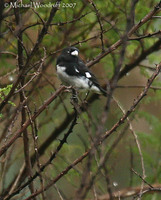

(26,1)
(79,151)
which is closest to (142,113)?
(79,151)

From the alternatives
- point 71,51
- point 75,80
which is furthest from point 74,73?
point 71,51

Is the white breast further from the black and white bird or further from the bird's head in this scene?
the bird's head

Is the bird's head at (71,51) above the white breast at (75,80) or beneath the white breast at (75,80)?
above

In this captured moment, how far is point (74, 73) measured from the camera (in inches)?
190

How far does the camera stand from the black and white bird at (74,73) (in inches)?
185

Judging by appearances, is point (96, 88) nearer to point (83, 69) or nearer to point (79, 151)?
point (83, 69)

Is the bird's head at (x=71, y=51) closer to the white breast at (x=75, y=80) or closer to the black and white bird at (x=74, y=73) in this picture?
the black and white bird at (x=74, y=73)

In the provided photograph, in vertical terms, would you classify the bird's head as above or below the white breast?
above

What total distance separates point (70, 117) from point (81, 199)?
3437 millimetres

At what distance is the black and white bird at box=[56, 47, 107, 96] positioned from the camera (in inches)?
185

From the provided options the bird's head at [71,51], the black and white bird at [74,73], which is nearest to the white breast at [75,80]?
the black and white bird at [74,73]

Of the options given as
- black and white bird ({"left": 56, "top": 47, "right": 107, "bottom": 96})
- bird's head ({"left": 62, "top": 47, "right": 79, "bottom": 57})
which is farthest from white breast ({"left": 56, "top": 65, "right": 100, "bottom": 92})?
bird's head ({"left": 62, "top": 47, "right": 79, "bottom": 57})

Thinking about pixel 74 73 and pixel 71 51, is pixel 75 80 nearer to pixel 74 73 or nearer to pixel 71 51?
pixel 74 73

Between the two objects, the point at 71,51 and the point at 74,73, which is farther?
the point at 74,73
